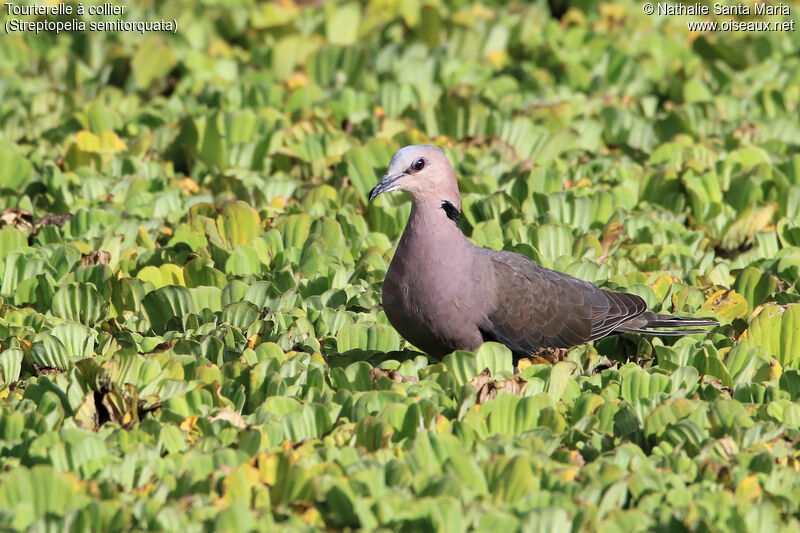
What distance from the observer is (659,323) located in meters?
6.25

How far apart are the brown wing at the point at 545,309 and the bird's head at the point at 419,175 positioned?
0.50 m

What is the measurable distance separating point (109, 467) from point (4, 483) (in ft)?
1.36

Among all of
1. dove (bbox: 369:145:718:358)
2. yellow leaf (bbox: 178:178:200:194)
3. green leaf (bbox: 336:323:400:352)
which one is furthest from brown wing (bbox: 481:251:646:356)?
yellow leaf (bbox: 178:178:200:194)

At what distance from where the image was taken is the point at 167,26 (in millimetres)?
11102

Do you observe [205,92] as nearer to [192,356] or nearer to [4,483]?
[192,356]

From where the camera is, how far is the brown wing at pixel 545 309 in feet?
19.6

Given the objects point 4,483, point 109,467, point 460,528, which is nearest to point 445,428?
point 460,528
